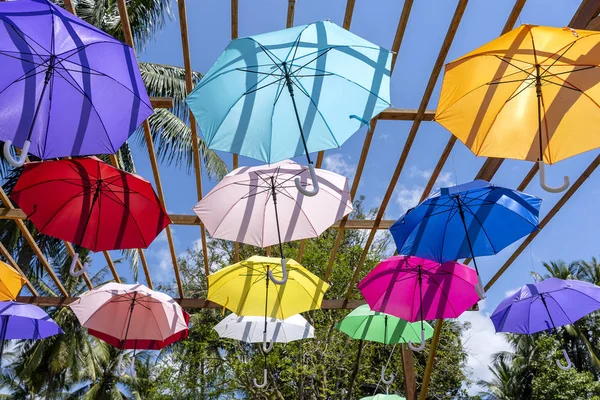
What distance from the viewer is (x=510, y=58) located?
10.6ft

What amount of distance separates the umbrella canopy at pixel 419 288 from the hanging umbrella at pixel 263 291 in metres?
0.59

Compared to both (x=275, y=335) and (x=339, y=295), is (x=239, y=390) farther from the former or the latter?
(x=275, y=335)

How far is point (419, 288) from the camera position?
5.74m

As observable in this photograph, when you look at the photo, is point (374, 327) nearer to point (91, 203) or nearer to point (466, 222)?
point (466, 222)

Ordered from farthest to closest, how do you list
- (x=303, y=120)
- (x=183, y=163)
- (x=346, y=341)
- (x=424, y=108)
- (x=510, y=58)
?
(x=183, y=163) < (x=346, y=341) < (x=424, y=108) < (x=303, y=120) < (x=510, y=58)

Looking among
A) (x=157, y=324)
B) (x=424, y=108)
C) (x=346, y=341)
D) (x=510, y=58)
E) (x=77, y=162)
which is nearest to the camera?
(x=510, y=58)

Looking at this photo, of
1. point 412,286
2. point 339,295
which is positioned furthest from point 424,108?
point 339,295

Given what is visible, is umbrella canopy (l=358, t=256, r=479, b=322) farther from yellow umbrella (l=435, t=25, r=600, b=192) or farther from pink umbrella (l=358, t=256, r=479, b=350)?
yellow umbrella (l=435, t=25, r=600, b=192)

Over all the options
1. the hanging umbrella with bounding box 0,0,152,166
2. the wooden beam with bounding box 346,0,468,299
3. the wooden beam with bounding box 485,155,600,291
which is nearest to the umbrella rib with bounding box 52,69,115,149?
the hanging umbrella with bounding box 0,0,152,166

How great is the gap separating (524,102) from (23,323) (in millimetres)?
5424

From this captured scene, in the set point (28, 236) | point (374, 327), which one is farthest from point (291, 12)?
point (28, 236)

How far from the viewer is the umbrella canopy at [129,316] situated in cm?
606

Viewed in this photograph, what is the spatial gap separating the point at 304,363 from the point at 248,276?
4717 millimetres

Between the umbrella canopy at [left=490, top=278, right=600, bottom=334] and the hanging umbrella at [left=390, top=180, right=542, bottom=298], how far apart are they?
1080mm
